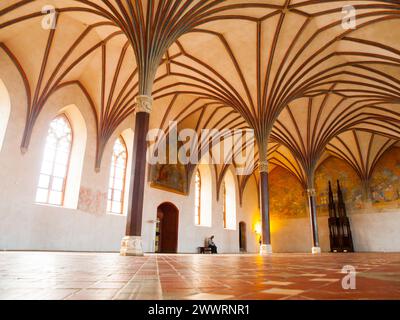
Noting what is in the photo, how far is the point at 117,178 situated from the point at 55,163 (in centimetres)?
351

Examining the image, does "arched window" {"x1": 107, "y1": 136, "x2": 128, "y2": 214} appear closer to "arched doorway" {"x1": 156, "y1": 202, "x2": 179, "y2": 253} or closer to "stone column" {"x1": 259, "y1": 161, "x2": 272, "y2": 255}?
"arched doorway" {"x1": 156, "y1": 202, "x2": 179, "y2": 253}

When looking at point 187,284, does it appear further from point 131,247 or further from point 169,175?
point 169,175

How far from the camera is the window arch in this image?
24.9m

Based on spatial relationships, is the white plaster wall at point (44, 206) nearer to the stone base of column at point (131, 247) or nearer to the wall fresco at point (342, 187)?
the stone base of column at point (131, 247)

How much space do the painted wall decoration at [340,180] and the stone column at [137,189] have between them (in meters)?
22.1

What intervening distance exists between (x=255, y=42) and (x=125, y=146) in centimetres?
927

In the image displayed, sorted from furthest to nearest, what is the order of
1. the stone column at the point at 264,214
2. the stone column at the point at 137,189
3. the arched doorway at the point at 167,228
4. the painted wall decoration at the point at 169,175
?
the arched doorway at the point at 167,228
the painted wall decoration at the point at 169,175
the stone column at the point at 264,214
the stone column at the point at 137,189

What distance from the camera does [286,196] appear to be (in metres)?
28.6

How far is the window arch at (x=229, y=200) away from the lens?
81.7 ft

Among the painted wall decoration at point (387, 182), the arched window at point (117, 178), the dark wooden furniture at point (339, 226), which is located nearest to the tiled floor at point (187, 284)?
the arched window at point (117, 178)

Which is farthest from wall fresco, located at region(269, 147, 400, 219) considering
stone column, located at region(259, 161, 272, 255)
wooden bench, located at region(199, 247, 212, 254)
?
stone column, located at region(259, 161, 272, 255)

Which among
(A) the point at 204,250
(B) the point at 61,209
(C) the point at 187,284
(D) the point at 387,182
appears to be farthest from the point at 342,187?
(C) the point at 187,284

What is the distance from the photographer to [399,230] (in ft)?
72.5
